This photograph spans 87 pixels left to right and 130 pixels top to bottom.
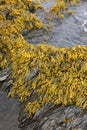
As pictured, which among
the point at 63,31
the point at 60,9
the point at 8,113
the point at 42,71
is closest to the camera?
the point at 8,113

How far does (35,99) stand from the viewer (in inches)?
295

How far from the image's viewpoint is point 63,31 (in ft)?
31.3

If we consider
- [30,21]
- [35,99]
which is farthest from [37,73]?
[30,21]

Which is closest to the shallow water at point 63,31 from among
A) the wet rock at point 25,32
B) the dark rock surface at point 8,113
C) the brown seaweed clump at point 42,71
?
the wet rock at point 25,32

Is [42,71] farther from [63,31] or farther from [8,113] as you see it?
[63,31]

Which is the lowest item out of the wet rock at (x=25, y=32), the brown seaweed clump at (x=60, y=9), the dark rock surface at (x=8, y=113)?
the dark rock surface at (x=8, y=113)

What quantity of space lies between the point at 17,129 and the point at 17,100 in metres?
0.91

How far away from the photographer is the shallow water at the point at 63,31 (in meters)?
9.06

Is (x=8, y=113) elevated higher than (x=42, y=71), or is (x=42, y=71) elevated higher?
(x=42, y=71)

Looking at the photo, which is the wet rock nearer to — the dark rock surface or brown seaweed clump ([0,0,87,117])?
brown seaweed clump ([0,0,87,117])

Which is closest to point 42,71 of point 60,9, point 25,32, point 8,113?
point 8,113

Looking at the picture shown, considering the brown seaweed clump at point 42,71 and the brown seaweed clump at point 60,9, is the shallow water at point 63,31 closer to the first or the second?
the brown seaweed clump at point 60,9

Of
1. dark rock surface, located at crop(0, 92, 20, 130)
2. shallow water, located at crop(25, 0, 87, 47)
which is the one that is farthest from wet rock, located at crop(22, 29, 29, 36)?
dark rock surface, located at crop(0, 92, 20, 130)

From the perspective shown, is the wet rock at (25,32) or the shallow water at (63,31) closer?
the shallow water at (63,31)
